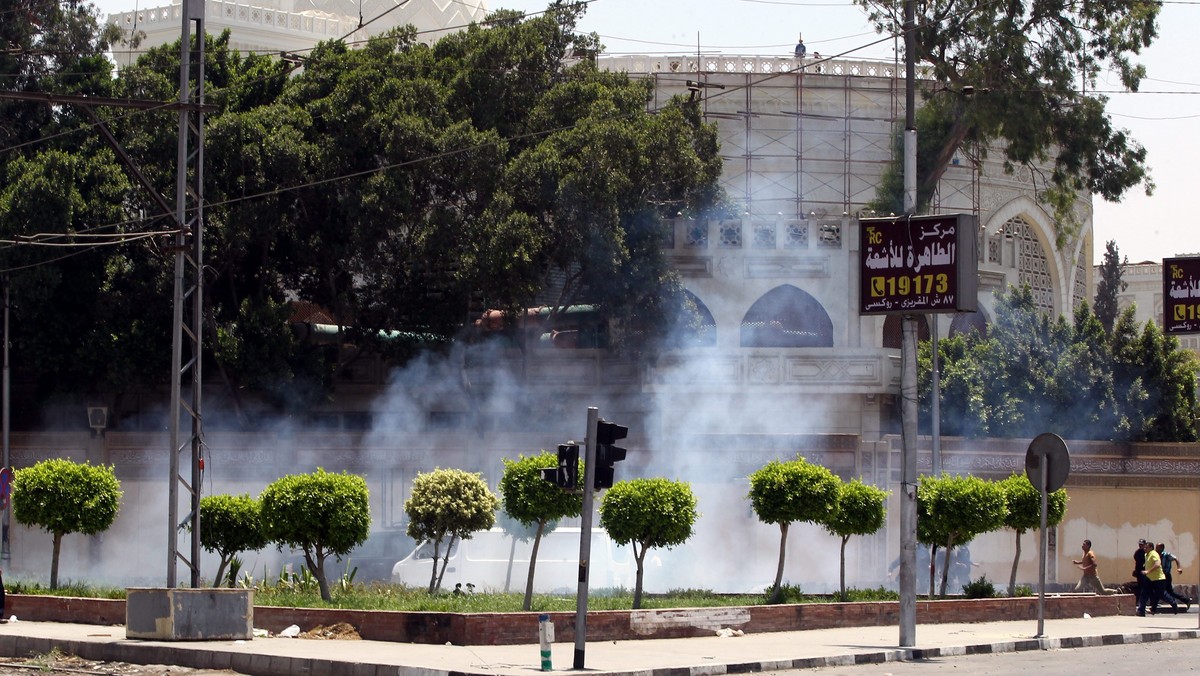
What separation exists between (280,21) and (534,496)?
32815mm

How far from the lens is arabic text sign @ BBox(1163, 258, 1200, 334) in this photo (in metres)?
22.8

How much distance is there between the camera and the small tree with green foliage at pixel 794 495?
2088cm

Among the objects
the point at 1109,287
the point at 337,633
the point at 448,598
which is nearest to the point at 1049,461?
the point at 448,598

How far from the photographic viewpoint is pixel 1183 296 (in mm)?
22797

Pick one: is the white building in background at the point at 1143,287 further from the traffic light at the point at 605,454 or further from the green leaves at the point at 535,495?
the traffic light at the point at 605,454

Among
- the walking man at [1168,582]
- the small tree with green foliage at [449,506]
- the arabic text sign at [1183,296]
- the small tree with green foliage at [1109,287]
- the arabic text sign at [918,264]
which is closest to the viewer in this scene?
the arabic text sign at [918,264]

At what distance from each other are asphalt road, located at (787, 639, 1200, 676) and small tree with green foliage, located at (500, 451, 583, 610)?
456 cm

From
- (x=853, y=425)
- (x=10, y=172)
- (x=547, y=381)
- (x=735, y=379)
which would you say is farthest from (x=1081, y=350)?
(x=10, y=172)

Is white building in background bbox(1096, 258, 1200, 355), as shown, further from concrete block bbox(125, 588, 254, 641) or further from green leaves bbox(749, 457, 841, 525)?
concrete block bbox(125, 588, 254, 641)

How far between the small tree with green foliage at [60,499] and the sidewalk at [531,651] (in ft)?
8.12

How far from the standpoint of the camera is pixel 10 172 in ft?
103

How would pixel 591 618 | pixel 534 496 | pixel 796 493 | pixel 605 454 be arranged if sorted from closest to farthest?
pixel 605 454, pixel 591 618, pixel 534 496, pixel 796 493

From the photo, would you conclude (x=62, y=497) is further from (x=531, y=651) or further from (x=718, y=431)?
(x=718, y=431)

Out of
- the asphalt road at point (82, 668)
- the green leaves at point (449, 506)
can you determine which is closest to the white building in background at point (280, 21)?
the green leaves at point (449, 506)
